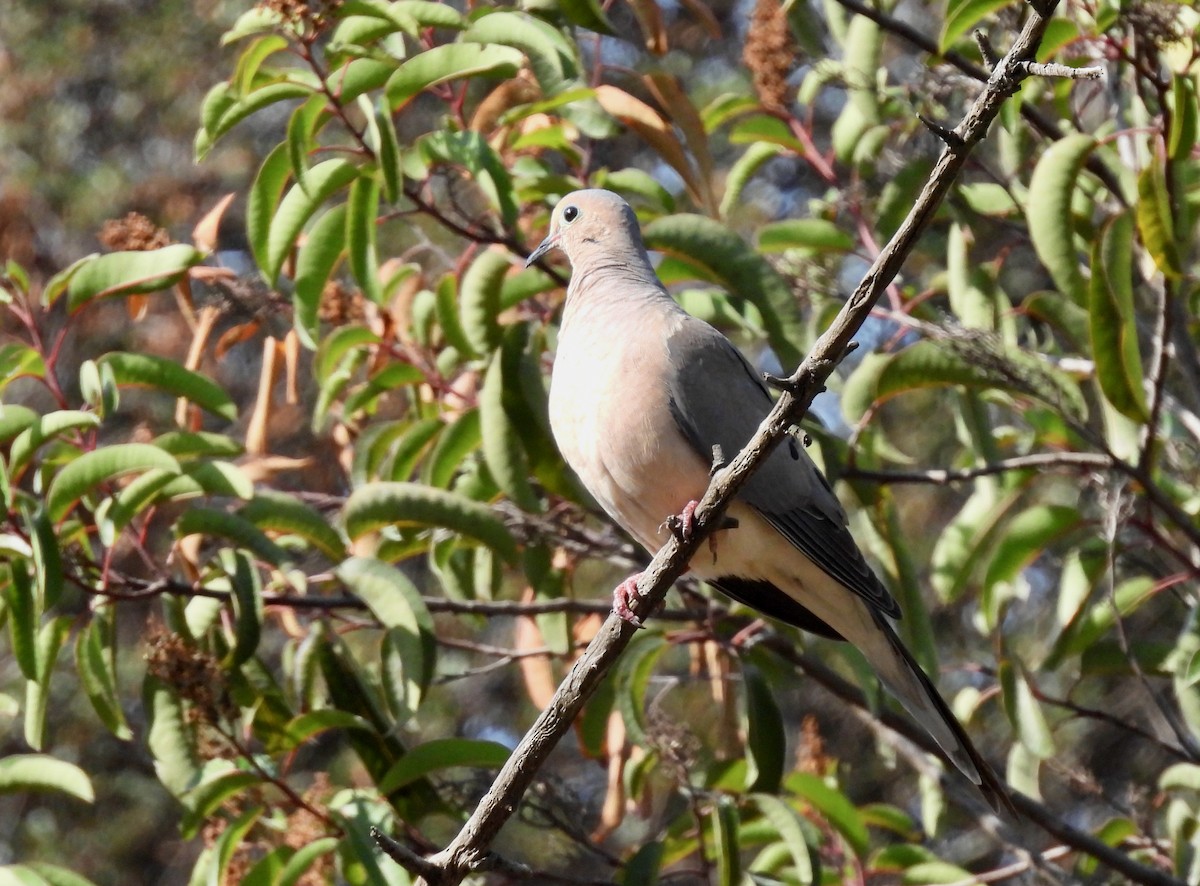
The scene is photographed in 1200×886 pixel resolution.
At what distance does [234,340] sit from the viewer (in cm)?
408

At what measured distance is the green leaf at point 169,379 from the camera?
344 cm

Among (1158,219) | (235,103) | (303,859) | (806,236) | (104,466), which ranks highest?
(235,103)

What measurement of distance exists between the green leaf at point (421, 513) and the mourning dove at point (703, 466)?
0.32 m

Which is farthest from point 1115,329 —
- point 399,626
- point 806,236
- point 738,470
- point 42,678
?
point 42,678

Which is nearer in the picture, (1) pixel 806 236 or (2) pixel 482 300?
(2) pixel 482 300

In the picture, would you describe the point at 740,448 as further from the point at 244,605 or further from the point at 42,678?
the point at 42,678

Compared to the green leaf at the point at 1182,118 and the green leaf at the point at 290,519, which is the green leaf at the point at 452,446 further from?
the green leaf at the point at 1182,118

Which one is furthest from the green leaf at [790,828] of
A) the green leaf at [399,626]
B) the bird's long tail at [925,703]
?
the green leaf at [399,626]

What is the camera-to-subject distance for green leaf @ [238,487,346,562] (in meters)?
3.53

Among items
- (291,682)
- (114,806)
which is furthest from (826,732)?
(291,682)

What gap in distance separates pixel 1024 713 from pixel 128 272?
7.51ft

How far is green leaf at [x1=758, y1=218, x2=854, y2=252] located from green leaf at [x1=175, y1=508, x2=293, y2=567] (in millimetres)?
1521

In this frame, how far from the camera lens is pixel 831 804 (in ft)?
11.6

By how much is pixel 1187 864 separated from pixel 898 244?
210 cm
